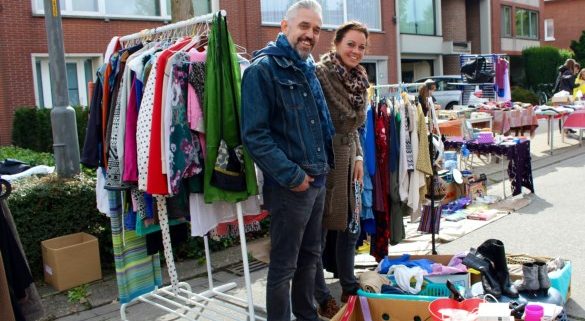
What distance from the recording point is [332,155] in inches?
143

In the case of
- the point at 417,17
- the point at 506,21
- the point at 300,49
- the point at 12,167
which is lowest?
the point at 12,167

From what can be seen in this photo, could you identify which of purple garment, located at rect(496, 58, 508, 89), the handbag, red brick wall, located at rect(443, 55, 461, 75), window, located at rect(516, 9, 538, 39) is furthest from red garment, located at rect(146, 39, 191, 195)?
window, located at rect(516, 9, 538, 39)

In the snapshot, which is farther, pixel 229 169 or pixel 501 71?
pixel 501 71

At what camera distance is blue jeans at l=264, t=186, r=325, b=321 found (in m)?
3.27

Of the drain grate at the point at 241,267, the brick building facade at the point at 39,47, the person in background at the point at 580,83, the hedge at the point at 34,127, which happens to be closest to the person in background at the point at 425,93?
the drain grate at the point at 241,267

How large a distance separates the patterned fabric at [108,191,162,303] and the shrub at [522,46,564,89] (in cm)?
3140

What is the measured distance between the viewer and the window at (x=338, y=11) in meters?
19.2

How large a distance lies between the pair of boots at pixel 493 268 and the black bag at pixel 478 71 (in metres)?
11.4

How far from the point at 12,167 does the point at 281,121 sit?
16.8 feet

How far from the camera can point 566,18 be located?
40.2m

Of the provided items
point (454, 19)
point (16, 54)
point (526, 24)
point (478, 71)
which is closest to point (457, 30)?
point (454, 19)

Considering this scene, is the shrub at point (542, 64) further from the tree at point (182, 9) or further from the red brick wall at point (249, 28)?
the tree at point (182, 9)

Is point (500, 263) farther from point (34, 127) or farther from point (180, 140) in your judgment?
point (34, 127)

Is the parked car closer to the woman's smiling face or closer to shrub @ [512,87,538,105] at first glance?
shrub @ [512,87,538,105]
